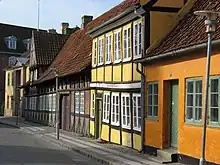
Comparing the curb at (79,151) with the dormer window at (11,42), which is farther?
the dormer window at (11,42)

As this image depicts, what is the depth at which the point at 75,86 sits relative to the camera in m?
31.6

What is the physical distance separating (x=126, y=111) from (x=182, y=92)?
6089 millimetres

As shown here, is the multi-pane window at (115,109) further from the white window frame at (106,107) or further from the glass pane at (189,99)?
the glass pane at (189,99)

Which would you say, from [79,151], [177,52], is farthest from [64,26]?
[177,52]

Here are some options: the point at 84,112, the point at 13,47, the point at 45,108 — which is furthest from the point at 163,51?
the point at 13,47

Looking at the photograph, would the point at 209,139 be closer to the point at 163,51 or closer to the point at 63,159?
the point at 163,51

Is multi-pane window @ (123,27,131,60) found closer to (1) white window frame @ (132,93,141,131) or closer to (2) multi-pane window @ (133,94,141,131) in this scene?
(1) white window frame @ (132,93,141,131)

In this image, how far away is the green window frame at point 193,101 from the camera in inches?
567

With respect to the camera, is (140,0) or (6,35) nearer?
(140,0)

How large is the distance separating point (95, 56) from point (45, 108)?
1655 cm

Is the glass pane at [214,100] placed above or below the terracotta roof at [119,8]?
below

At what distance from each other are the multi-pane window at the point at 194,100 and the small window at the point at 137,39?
4.71m

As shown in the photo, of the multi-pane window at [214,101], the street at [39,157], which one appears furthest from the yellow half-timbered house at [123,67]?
the multi-pane window at [214,101]

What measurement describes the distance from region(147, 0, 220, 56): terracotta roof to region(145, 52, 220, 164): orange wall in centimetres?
45
